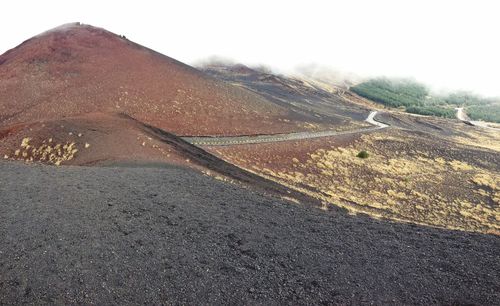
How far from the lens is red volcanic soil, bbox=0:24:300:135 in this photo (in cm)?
4344

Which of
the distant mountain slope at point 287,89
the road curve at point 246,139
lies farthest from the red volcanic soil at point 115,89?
the distant mountain slope at point 287,89

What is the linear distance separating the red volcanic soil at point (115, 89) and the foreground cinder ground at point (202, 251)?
25270mm

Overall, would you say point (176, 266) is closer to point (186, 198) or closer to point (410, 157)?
point (186, 198)

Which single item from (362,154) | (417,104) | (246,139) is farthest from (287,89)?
(417,104)

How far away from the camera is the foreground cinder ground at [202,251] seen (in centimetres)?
1135

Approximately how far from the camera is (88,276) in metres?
11.3

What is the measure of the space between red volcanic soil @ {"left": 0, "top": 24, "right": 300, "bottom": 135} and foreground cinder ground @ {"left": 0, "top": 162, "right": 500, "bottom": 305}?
82.9ft

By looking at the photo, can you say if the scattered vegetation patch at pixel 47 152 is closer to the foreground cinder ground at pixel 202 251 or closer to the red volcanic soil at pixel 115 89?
the foreground cinder ground at pixel 202 251

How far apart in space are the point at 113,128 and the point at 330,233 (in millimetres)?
17066

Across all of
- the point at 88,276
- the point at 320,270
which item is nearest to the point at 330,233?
the point at 320,270

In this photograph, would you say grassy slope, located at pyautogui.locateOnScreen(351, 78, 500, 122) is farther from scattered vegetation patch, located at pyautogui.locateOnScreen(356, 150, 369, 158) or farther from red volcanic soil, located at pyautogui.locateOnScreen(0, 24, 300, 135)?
red volcanic soil, located at pyautogui.locateOnScreen(0, 24, 300, 135)

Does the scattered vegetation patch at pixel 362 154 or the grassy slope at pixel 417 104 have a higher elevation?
the scattered vegetation patch at pixel 362 154

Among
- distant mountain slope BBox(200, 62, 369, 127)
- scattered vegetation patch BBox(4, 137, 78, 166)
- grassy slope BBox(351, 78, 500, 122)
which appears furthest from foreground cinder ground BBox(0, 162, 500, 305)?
grassy slope BBox(351, 78, 500, 122)

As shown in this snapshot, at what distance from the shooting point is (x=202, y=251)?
A: 535 inches
